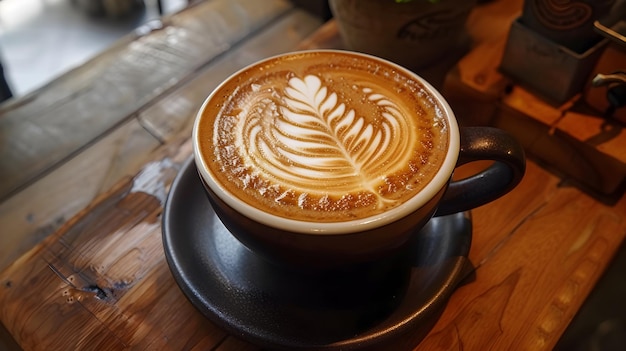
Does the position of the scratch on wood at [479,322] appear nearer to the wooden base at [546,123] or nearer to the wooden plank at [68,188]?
the wooden base at [546,123]

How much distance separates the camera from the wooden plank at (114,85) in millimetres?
1021

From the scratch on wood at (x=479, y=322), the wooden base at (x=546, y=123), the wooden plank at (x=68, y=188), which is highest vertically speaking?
the wooden base at (x=546, y=123)

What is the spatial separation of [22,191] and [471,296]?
0.74 m

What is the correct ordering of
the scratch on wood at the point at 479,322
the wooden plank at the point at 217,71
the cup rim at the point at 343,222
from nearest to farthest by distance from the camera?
the cup rim at the point at 343,222, the scratch on wood at the point at 479,322, the wooden plank at the point at 217,71

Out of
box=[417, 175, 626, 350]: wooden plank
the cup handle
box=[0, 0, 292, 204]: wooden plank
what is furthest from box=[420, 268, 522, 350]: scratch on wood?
box=[0, 0, 292, 204]: wooden plank

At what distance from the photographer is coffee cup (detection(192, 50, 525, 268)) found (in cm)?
55

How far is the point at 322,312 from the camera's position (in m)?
0.64

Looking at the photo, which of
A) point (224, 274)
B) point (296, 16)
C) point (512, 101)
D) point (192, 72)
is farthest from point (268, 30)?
point (224, 274)

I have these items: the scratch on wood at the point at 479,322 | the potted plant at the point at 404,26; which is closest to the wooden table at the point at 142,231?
the scratch on wood at the point at 479,322

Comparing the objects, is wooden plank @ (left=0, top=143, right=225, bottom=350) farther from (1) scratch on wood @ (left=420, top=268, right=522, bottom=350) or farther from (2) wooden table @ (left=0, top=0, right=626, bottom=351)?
(1) scratch on wood @ (left=420, top=268, right=522, bottom=350)

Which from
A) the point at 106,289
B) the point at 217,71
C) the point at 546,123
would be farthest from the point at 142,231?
the point at 546,123

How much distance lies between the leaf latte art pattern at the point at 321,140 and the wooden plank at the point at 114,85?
1.57ft

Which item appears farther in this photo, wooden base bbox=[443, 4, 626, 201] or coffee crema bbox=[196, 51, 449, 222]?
wooden base bbox=[443, 4, 626, 201]

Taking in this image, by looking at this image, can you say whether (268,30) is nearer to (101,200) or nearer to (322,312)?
(101,200)
